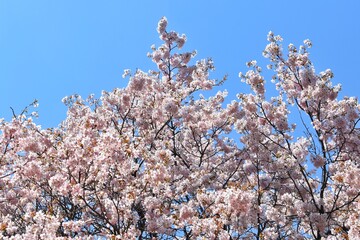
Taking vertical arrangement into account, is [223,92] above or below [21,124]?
above

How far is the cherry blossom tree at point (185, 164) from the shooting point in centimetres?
873

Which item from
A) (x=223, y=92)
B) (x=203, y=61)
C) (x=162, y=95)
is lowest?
(x=162, y=95)

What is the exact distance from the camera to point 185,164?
13273 millimetres

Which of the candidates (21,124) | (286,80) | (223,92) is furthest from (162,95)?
(21,124)

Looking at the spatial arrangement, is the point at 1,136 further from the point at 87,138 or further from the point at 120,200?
the point at 120,200

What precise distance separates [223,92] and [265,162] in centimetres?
500

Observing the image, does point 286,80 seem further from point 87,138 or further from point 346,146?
point 87,138

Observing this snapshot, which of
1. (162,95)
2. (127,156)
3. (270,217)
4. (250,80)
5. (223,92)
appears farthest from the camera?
(223,92)

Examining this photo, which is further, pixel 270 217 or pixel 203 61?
pixel 203 61

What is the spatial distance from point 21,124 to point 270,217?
6542mm

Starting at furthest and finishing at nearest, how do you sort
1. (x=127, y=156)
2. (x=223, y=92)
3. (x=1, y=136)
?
(x=223, y=92), (x=1, y=136), (x=127, y=156)

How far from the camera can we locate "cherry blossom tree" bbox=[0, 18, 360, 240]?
28.7 ft

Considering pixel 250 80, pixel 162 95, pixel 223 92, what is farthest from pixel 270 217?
pixel 223 92

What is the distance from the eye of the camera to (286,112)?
13.0 m
